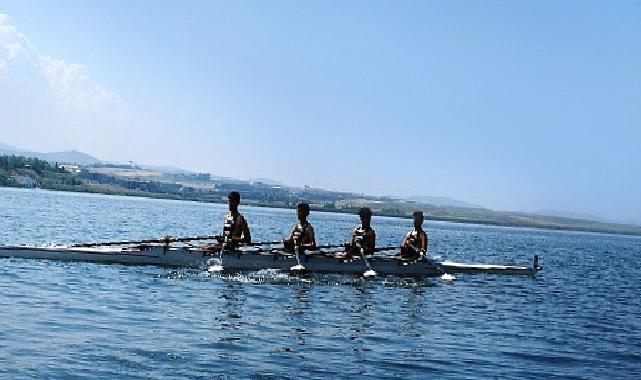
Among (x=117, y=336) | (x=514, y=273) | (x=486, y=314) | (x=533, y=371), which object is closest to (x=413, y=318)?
(x=486, y=314)

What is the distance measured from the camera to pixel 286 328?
22062 mm

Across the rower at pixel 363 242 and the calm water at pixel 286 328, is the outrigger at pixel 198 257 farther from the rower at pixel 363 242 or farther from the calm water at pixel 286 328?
the calm water at pixel 286 328

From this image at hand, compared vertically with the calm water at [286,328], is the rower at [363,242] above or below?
above

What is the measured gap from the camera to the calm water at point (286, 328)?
1694 cm

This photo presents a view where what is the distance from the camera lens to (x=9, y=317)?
67.0 feet

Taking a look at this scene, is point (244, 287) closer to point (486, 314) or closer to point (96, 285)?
point (96, 285)

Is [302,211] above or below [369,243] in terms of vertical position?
above

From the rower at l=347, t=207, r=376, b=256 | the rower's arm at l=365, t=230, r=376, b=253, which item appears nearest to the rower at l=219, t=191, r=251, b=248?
the rower at l=347, t=207, r=376, b=256

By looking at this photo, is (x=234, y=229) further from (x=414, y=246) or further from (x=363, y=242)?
(x=414, y=246)

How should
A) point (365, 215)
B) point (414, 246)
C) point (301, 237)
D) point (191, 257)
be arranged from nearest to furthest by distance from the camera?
1. point (365, 215)
2. point (191, 257)
3. point (301, 237)
4. point (414, 246)

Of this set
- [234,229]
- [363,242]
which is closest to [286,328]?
[234,229]

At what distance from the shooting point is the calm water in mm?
16938

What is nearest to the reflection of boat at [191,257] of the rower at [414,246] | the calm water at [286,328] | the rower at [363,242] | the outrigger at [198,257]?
the outrigger at [198,257]

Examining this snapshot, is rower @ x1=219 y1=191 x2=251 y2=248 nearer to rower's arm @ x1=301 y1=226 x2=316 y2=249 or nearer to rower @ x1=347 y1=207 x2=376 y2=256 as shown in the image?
rower's arm @ x1=301 y1=226 x2=316 y2=249
